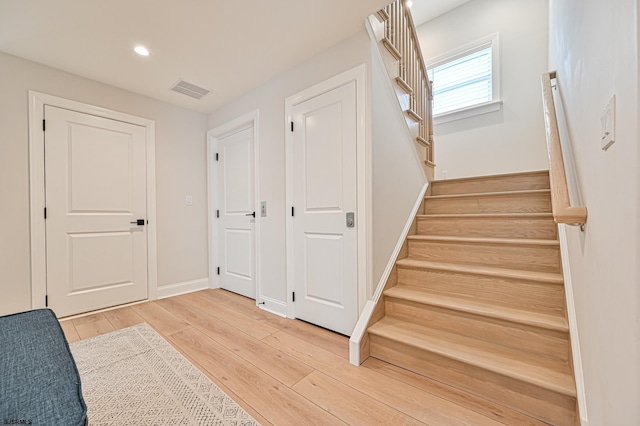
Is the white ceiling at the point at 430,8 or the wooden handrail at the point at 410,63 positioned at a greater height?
the white ceiling at the point at 430,8

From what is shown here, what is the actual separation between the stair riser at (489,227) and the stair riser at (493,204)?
27 centimetres

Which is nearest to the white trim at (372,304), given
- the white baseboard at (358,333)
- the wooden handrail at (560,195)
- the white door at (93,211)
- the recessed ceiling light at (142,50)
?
the white baseboard at (358,333)

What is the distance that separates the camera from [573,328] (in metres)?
1.25

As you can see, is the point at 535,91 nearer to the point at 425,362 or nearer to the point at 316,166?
the point at 316,166

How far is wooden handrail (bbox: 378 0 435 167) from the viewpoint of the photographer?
7.65 ft

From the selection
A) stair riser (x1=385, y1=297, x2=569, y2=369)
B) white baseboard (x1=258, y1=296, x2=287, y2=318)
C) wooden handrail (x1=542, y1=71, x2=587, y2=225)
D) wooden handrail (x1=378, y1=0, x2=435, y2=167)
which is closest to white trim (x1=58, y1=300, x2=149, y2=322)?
white baseboard (x1=258, y1=296, x2=287, y2=318)

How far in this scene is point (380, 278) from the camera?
2021 millimetres

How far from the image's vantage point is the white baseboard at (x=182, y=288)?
312 centimetres

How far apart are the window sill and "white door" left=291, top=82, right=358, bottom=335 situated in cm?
241

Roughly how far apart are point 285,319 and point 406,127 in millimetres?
2134

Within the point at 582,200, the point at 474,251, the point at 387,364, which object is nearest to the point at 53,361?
the point at 387,364

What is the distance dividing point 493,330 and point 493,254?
1.94 ft

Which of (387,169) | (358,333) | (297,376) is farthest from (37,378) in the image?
(387,169)

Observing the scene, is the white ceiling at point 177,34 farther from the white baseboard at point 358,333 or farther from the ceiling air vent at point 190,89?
the white baseboard at point 358,333
